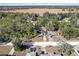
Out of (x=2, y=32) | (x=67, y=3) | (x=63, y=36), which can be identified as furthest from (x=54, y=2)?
(x=63, y=36)

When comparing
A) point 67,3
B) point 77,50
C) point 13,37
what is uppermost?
point 67,3

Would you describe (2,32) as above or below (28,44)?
above

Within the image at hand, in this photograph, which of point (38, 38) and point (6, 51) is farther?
point (38, 38)

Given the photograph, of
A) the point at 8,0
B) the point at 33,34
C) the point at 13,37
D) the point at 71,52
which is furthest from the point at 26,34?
the point at 8,0

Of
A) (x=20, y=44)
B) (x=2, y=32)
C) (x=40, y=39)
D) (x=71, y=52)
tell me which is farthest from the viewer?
(x=40, y=39)

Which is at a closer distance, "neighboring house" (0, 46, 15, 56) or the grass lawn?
"neighboring house" (0, 46, 15, 56)

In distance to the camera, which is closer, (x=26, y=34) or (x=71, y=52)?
(x=71, y=52)

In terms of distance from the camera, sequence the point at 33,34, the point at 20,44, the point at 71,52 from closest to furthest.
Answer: the point at 71,52
the point at 20,44
the point at 33,34

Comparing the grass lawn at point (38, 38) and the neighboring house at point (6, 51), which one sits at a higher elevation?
the grass lawn at point (38, 38)

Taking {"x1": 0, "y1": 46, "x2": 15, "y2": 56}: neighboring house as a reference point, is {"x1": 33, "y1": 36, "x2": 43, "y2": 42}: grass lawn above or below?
above

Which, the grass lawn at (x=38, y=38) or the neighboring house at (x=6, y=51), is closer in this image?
the neighboring house at (x=6, y=51)

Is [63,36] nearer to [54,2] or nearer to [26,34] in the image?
[26,34]
